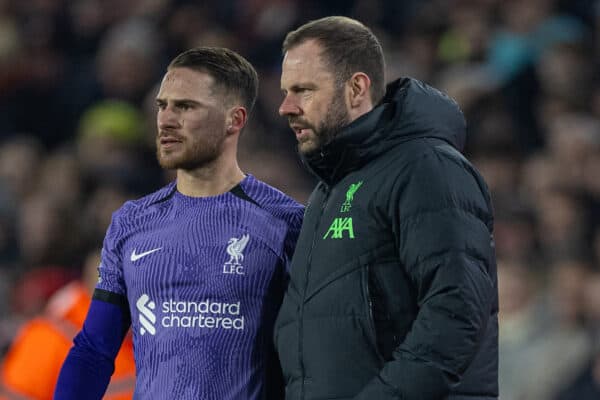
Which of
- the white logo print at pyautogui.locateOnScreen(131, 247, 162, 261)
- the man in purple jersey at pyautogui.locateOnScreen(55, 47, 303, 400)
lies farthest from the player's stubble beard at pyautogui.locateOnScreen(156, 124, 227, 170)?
the white logo print at pyautogui.locateOnScreen(131, 247, 162, 261)

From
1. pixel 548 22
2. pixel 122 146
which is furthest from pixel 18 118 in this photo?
pixel 548 22

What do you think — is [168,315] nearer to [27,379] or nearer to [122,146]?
[27,379]

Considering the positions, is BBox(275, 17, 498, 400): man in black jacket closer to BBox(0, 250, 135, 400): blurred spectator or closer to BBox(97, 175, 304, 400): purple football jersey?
BBox(97, 175, 304, 400): purple football jersey

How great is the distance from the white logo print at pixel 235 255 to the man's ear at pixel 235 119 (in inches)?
14.3

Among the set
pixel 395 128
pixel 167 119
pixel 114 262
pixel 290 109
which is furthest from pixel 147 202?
pixel 395 128

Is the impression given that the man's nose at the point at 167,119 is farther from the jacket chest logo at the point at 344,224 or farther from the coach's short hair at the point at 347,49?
the jacket chest logo at the point at 344,224

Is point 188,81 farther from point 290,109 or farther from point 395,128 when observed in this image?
point 395,128

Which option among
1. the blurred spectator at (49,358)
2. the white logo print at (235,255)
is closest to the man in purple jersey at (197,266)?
the white logo print at (235,255)

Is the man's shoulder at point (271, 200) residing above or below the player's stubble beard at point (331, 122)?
below

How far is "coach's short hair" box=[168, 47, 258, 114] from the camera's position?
14.0ft

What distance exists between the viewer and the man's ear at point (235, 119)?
4.28 m

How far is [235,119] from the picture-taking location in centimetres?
430

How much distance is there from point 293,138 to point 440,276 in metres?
5.29

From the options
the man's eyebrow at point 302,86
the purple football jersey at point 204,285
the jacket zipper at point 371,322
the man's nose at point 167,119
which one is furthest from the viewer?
the man's nose at point 167,119
